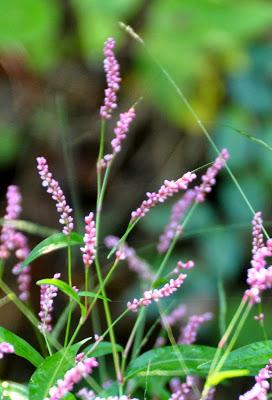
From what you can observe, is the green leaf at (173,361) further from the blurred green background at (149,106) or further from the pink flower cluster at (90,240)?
the blurred green background at (149,106)

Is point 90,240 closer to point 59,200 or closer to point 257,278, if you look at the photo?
point 59,200

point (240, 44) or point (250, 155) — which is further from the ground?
point (240, 44)

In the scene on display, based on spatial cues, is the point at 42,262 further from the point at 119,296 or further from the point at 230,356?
the point at 230,356

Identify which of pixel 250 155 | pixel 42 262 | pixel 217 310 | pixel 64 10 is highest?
pixel 64 10

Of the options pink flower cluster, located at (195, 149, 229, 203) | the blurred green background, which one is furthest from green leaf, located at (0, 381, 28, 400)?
the blurred green background

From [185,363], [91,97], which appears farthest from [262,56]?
[185,363]

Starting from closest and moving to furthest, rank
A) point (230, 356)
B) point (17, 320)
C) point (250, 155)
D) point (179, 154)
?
point (230, 356) < point (17, 320) < point (250, 155) < point (179, 154)

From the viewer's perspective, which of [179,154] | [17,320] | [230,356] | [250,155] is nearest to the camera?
[230,356]
